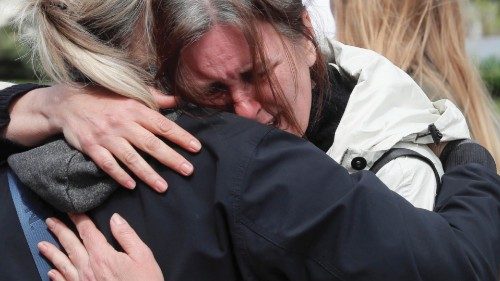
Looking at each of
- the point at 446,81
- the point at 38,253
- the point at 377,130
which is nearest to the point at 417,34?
the point at 446,81

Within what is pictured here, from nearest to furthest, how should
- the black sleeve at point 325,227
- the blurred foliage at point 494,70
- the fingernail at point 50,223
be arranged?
the black sleeve at point 325,227 < the fingernail at point 50,223 < the blurred foliage at point 494,70

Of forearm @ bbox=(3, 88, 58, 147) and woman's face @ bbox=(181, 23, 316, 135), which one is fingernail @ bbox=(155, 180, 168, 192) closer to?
woman's face @ bbox=(181, 23, 316, 135)

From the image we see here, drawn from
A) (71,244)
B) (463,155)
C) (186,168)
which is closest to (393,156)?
(463,155)

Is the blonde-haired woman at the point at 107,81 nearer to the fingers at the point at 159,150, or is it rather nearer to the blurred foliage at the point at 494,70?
the fingers at the point at 159,150

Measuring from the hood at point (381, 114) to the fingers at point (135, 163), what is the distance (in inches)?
22.8

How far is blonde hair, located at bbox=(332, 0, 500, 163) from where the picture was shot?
3080mm

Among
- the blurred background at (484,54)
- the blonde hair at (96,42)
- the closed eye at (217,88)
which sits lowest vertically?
the blurred background at (484,54)

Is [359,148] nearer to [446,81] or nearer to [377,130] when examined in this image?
[377,130]

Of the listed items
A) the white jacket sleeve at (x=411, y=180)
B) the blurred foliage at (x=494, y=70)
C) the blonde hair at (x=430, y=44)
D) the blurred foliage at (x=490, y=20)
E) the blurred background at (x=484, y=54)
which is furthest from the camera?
the blurred foliage at (x=490, y=20)

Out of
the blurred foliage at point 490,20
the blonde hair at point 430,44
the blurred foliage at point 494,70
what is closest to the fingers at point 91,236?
the blonde hair at point 430,44

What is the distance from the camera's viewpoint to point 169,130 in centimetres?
197

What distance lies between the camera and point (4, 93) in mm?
2424

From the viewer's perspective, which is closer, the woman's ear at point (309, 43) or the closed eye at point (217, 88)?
the closed eye at point (217, 88)

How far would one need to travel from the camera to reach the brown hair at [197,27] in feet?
6.52
